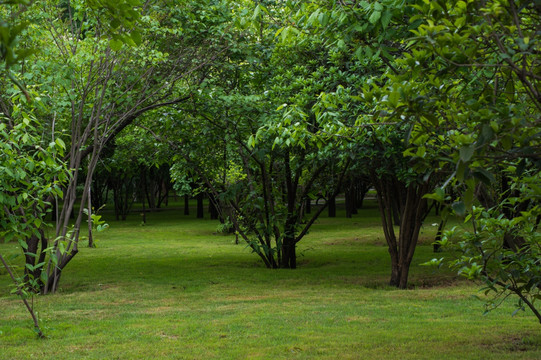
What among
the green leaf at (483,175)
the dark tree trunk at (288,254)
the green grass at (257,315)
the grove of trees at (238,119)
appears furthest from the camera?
the dark tree trunk at (288,254)

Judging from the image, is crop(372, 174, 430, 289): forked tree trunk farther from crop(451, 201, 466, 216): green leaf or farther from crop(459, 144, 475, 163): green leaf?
crop(459, 144, 475, 163): green leaf

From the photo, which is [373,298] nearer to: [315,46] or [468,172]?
[315,46]

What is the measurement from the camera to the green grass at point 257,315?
7.09 m

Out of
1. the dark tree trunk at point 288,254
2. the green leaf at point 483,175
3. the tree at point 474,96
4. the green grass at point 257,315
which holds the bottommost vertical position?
the green grass at point 257,315

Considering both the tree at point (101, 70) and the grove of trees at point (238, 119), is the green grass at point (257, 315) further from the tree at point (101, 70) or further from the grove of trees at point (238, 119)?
the tree at point (101, 70)

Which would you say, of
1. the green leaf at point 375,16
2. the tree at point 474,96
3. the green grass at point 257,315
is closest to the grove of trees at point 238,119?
the green leaf at point 375,16

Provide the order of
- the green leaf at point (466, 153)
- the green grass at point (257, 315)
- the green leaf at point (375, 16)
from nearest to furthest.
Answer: the green leaf at point (466, 153)
the green leaf at point (375, 16)
the green grass at point (257, 315)

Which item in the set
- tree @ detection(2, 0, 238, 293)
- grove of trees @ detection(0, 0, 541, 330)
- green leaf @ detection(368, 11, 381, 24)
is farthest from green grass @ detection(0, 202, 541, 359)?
green leaf @ detection(368, 11, 381, 24)

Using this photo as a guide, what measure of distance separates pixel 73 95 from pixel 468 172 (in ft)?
29.7

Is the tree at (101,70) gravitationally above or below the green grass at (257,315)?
above

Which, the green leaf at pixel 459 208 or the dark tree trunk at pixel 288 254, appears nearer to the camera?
the green leaf at pixel 459 208

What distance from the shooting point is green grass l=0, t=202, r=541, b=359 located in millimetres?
7090

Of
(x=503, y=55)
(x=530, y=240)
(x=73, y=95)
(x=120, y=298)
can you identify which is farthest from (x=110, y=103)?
(x=503, y=55)

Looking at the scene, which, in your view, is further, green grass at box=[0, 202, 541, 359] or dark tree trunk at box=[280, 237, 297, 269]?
dark tree trunk at box=[280, 237, 297, 269]
